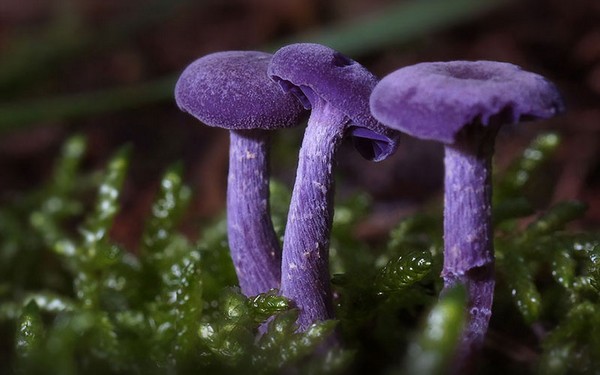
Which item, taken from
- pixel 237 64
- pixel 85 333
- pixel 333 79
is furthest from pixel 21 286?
pixel 333 79

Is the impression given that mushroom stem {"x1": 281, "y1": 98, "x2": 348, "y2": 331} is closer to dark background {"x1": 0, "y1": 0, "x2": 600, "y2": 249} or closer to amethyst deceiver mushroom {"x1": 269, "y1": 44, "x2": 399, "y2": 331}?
amethyst deceiver mushroom {"x1": 269, "y1": 44, "x2": 399, "y2": 331}

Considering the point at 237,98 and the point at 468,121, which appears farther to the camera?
the point at 237,98

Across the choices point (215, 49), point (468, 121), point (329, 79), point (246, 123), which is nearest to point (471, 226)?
point (468, 121)

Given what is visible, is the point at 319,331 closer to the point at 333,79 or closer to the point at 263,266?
the point at 263,266

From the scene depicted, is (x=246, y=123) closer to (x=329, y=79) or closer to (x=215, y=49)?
(x=329, y=79)

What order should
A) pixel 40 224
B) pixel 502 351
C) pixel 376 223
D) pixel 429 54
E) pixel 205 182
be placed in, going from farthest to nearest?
pixel 429 54, pixel 205 182, pixel 376 223, pixel 40 224, pixel 502 351
